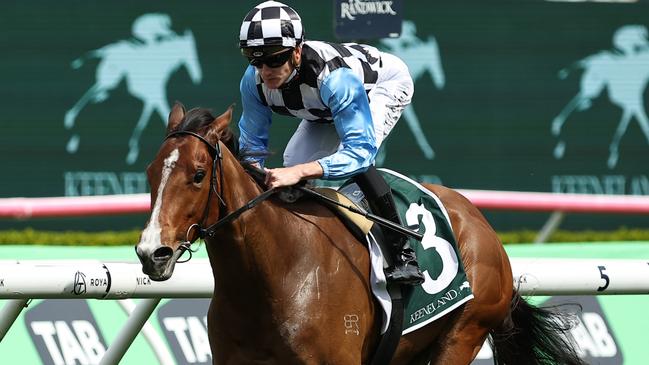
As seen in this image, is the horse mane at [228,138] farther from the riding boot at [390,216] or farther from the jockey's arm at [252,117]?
the riding boot at [390,216]

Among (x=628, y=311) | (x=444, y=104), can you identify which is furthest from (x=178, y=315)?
(x=444, y=104)

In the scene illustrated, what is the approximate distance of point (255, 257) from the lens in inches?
147

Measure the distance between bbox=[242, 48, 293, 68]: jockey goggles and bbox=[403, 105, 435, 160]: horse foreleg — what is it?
4.82 meters

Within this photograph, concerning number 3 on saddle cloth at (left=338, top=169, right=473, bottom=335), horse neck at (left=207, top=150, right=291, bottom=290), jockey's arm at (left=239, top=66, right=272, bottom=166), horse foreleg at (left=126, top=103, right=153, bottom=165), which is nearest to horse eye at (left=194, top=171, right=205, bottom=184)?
horse neck at (left=207, top=150, right=291, bottom=290)

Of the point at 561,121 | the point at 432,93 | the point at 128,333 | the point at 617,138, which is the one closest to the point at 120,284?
the point at 128,333

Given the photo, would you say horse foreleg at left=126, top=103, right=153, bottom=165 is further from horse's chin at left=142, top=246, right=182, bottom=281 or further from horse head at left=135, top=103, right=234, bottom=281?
horse's chin at left=142, top=246, right=182, bottom=281

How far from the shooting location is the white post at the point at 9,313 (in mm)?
4293

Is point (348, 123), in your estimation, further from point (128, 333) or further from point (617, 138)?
point (617, 138)

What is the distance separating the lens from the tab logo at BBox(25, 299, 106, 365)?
4816 millimetres

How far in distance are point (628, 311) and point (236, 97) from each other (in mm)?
3626

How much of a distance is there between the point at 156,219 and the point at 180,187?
0.12 metres

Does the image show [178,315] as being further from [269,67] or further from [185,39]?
[185,39]

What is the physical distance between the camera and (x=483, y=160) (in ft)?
29.1

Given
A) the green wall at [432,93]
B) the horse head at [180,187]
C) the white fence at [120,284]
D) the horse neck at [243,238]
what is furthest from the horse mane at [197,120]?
the green wall at [432,93]
